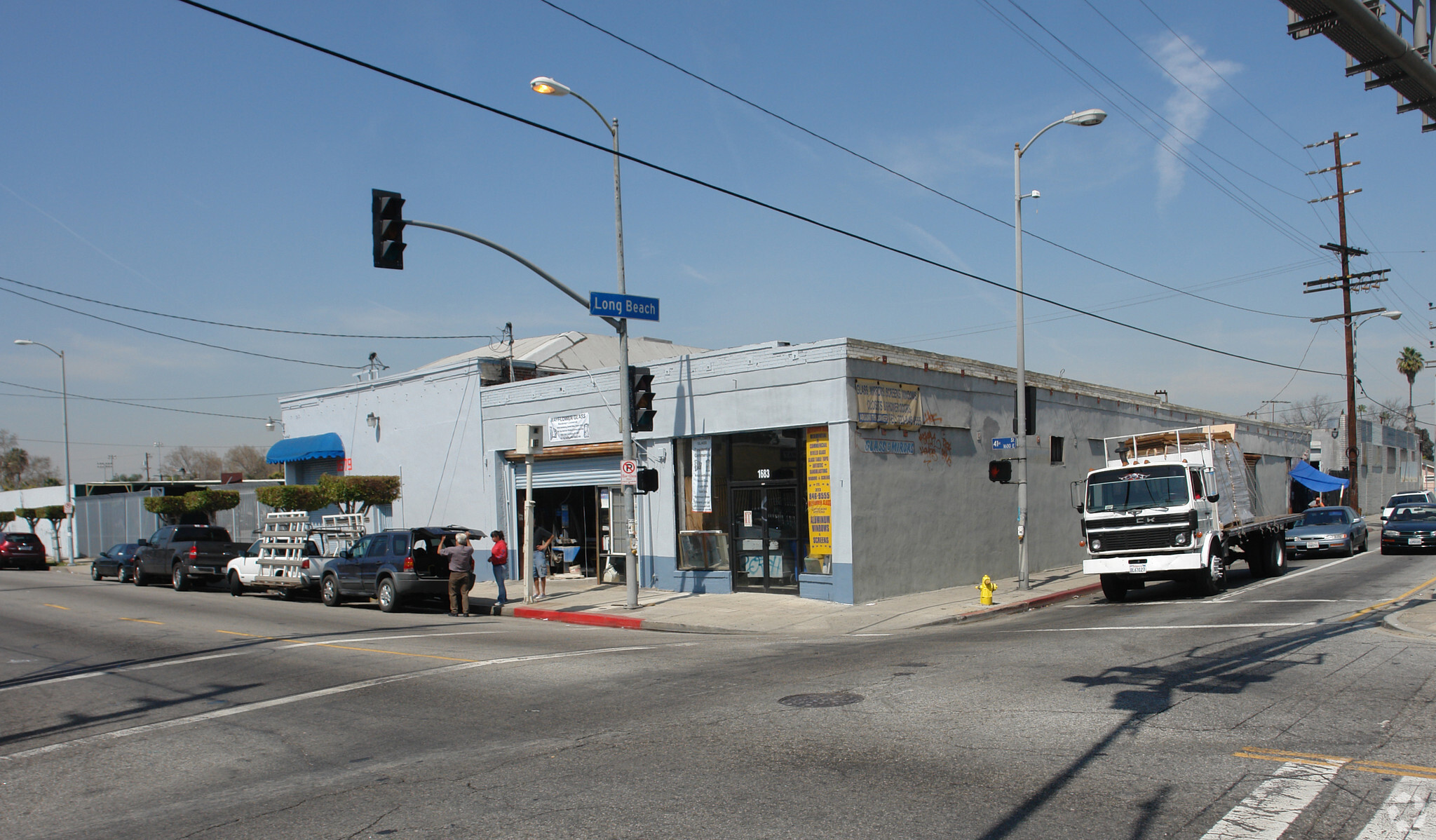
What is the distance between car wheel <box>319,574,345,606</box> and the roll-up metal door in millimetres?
5588

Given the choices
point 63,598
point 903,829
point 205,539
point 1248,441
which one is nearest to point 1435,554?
point 1248,441

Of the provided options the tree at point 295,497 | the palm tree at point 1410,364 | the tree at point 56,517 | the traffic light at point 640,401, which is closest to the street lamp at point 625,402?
the traffic light at point 640,401

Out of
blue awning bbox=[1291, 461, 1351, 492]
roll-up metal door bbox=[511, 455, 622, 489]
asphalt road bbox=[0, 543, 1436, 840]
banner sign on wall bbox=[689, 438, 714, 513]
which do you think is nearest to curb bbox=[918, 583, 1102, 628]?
asphalt road bbox=[0, 543, 1436, 840]

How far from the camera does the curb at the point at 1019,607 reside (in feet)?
55.4

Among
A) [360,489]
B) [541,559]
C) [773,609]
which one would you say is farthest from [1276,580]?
[360,489]

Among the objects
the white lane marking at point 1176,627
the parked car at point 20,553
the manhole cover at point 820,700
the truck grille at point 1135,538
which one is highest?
the truck grille at point 1135,538

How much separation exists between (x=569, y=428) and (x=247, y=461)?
106948 millimetres

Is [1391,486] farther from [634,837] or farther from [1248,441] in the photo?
Answer: [634,837]

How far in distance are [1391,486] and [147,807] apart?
79296mm

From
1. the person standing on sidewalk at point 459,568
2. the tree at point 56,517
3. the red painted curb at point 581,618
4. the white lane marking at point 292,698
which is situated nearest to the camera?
the white lane marking at point 292,698

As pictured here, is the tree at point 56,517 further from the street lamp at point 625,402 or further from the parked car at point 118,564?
the street lamp at point 625,402

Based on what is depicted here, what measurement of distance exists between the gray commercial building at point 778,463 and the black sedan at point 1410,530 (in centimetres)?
361

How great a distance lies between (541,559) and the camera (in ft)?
70.1

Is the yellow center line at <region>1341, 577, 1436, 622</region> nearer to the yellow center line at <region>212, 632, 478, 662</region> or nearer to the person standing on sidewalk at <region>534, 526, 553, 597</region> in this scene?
the yellow center line at <region>212, 632, 478, 662</region>
